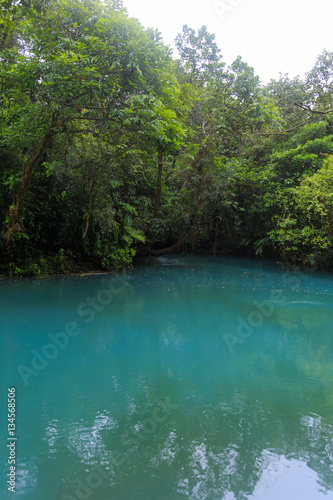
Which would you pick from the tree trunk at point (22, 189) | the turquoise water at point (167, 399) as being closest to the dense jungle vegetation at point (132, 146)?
the tree trunk at point (22, 189)

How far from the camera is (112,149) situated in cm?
981

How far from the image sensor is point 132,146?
31.2 feet

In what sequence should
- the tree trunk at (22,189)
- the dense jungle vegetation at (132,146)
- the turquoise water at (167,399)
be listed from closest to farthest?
1. the turquoise water at (167,399)
2. the dense jungle vegetation at (132,146)
3. the tree trunk at (22,189)

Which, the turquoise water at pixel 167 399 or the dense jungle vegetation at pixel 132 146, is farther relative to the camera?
the dense jungle vegetation at pixel 132 146

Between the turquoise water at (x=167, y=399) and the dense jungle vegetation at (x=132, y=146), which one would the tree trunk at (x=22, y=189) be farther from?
the turquoise water at (x=167, y=399)

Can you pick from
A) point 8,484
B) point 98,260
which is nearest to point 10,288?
point 98,260

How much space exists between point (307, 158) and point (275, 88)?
7175 millimetres

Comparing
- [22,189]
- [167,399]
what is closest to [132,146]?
[22,189]

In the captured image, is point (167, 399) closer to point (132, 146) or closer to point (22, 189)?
point (22, 189)

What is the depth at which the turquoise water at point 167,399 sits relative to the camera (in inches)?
84.4

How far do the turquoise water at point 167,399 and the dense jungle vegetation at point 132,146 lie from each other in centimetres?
293

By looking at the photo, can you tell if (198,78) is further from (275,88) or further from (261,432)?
(261,432)

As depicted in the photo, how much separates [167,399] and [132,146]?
7.71 meters

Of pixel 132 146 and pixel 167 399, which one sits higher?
pixel 132 146
